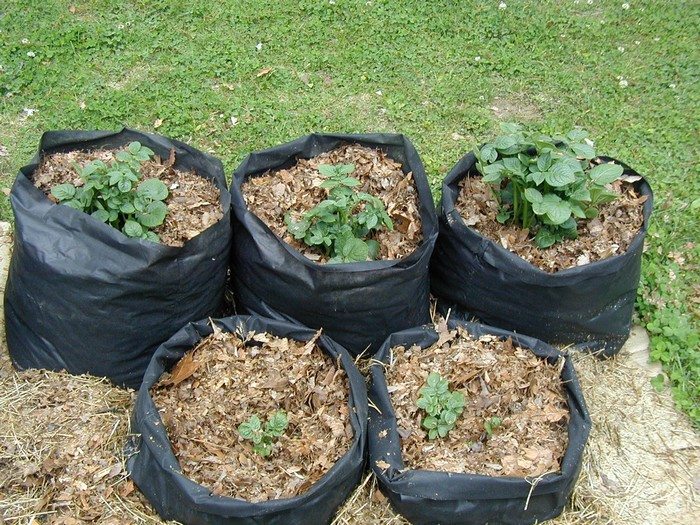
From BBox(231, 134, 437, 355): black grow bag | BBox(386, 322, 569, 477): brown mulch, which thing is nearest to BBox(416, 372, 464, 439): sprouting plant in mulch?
BBox(386, 322, 569, 477): brown mulch

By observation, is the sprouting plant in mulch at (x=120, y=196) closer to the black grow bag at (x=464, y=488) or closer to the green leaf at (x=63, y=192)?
the green leaf at (x=63, y=192)

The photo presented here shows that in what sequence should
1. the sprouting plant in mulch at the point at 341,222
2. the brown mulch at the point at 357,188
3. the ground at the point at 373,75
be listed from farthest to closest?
the ground at the point at 373,75, the brown mulch at the point at 357,188, the sprouting plant in mulch at the point at 341,222

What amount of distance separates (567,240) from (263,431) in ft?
4.55

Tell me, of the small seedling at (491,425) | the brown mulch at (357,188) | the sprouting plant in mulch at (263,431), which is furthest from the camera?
the brown mulch at (357,188)

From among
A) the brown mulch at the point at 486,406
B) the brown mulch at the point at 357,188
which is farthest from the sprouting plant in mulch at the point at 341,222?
the brown mulch at the point at 486,406

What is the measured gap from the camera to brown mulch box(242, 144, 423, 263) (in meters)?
2.86

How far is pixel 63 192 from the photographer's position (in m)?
2.63

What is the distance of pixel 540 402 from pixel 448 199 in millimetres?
849

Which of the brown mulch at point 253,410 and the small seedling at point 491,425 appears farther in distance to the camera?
the small seedling at point 491,425

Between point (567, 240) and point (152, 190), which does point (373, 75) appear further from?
point (152, 190)

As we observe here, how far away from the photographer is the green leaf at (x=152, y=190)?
269cm

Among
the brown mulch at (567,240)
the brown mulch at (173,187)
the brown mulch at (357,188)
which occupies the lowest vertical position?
the brown mulch at (567,240)

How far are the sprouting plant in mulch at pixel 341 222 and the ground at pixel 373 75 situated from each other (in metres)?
1.04

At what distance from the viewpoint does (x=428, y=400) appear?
8.52ft
